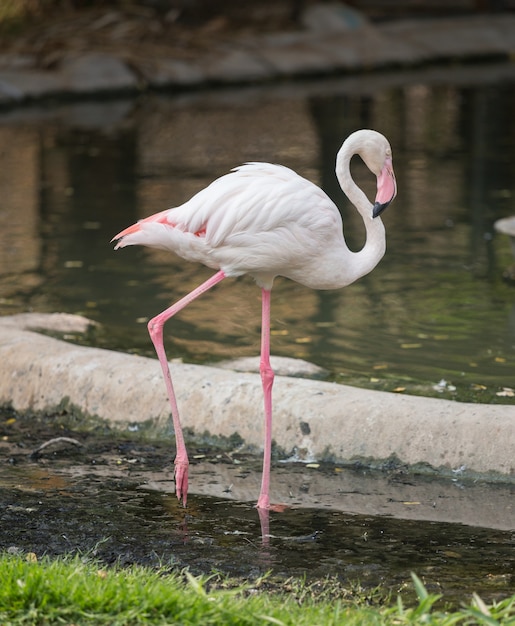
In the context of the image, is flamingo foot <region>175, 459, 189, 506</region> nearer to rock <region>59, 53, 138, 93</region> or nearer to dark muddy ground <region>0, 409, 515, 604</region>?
dark muddy ground <region>0, 409, 515, 604</region>

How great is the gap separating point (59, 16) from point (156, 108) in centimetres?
457

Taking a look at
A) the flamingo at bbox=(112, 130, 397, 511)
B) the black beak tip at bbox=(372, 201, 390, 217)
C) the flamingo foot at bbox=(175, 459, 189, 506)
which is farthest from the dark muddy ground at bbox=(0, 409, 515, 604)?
the black beak tip at bbox=(372, 201, 390, 217)

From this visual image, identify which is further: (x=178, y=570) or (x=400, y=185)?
(x=400, y=185)

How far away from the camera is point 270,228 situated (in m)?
4.91

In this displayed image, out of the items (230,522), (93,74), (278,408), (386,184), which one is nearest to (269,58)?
(93,74)

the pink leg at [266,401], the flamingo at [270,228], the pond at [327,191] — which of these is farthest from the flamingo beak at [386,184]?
the pond at [327,191]

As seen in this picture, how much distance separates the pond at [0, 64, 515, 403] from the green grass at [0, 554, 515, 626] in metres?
2.67

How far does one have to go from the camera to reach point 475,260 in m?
9.21

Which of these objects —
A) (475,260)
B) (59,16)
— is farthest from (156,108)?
(475,260)

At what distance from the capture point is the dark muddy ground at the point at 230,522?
4.32m

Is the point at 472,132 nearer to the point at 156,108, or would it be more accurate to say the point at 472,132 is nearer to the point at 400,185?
the point at 400,185

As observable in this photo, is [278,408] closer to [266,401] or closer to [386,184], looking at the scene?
[266,401]

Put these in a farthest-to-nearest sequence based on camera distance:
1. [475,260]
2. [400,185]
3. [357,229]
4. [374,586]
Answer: [400,185] → [357,229] → [475,260] → [374,586]

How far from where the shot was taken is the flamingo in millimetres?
4906
